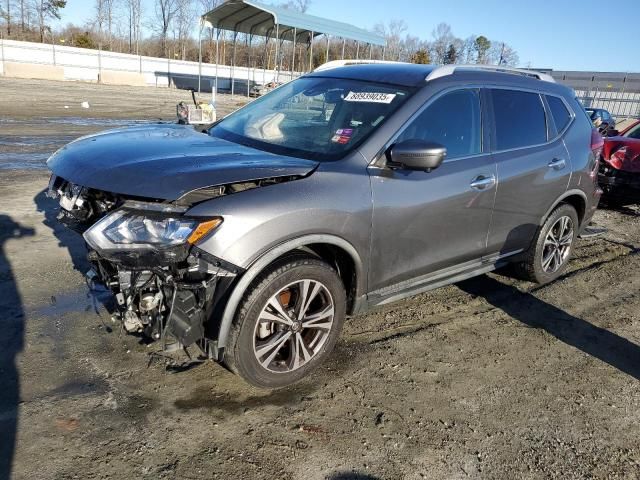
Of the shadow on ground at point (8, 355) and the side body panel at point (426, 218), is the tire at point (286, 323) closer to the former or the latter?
the side body panel at point (426, 218)

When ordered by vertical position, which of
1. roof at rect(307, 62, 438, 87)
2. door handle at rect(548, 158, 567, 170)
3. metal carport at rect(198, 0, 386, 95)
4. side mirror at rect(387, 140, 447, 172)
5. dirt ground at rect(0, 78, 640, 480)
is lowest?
dirt ground at rect(0, 78, 640, 480)

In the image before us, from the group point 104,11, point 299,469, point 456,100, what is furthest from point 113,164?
point 104,11

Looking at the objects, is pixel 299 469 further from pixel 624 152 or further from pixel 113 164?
pixel 624 152

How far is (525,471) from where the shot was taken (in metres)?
2.67

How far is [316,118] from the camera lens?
3930mm

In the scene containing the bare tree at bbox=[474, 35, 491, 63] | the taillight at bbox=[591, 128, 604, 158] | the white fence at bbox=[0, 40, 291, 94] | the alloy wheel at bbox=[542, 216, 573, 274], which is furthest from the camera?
the bare tree at bbox=[474, 35, 491, 63]

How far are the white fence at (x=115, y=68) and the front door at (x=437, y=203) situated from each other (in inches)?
1203

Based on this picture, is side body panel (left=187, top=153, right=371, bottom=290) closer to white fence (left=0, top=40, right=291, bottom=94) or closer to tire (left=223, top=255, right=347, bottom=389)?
tire (left=223, top=255, right=347, bottom=389)

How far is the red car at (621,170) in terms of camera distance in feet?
26.2

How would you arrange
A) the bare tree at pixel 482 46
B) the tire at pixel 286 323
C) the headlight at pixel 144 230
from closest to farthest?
1. the headlight at pixel 144 230
2. the tire at pixel 286 323
3. the bare tree at pixel 482 46

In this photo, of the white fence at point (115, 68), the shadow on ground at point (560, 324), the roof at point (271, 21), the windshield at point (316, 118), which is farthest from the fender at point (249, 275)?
the white fence at point (115, 68)

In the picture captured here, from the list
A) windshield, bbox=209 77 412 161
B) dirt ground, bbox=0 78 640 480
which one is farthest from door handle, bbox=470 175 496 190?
dirt ground, bbox=0 78 640 480

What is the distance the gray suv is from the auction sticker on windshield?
1cm

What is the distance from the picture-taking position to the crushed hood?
2.75m
